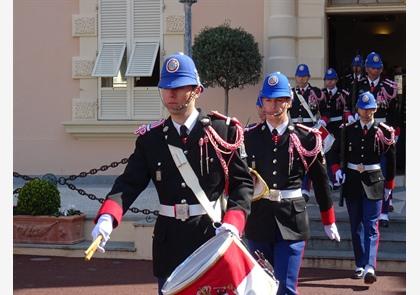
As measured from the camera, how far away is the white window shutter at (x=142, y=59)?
14094 mm

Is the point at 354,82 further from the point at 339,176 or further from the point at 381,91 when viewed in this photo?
the point at 339,176

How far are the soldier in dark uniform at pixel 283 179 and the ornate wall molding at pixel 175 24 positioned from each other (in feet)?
25.5

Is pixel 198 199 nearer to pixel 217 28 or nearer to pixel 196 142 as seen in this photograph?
pixel 196 142

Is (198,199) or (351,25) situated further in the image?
(351,25)

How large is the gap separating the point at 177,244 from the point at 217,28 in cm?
863

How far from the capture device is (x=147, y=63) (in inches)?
556

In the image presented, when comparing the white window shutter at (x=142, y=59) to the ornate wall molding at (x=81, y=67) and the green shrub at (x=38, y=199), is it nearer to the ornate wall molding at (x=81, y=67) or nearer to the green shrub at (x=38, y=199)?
the ornate wall molding at (x=81, y=67)

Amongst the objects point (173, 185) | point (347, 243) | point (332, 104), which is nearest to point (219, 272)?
point (173, 185)

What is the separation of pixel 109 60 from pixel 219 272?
10.4 metres

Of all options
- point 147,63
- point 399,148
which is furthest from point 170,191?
point 399,148

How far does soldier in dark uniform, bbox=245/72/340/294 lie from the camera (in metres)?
6.31

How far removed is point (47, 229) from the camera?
33.3ft

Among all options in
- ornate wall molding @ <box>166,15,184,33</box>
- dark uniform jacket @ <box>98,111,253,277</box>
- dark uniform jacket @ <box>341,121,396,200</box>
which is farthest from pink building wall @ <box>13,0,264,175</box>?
dark uniform jacket @ <box>98,111,253,277</box>

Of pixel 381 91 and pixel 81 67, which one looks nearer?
pixel 381 91
